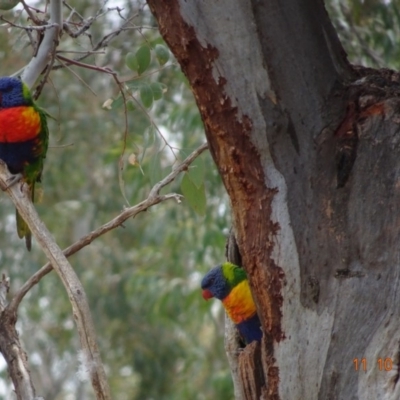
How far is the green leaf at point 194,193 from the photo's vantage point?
207cm

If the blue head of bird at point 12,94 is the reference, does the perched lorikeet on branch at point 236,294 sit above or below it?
below

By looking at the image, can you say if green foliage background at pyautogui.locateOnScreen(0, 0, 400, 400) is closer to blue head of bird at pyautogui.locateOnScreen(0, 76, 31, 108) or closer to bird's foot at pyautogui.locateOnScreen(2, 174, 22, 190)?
blue head of bird at pyautogui.locateOnScreen(0, 76, 31, 108)

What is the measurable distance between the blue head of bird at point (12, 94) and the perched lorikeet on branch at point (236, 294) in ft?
2.83

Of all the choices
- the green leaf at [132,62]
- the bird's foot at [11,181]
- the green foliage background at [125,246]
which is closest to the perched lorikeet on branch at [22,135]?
the bird's foot at [11,181]

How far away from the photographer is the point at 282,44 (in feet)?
5.22

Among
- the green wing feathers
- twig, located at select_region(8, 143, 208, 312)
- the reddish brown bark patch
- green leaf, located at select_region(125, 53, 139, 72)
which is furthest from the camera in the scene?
the green wing feathers

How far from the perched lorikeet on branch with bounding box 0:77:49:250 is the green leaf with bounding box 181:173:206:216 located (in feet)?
2.45

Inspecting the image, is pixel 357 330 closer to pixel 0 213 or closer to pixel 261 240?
pixel 261 240

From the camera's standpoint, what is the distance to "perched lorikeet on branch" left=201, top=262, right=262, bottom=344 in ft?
6.82

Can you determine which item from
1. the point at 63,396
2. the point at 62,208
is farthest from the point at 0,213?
the point at 63,396

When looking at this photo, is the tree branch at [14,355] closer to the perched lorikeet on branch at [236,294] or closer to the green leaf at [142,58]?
the perched lorikeet on branch at [236,294]

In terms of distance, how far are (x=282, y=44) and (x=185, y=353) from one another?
6.24 meters

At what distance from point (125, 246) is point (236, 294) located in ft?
18.1
